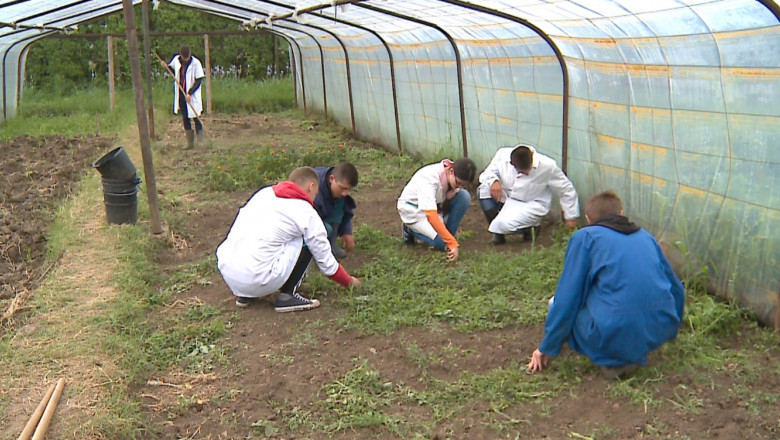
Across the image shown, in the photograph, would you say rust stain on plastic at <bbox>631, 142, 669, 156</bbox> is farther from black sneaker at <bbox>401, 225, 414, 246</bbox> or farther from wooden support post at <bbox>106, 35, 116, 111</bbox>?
wooden support post at <bbox>106, 35, 116, 111</bbox>

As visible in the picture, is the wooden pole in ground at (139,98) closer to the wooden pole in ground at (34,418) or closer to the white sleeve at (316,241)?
the white sleeve at (316,241)

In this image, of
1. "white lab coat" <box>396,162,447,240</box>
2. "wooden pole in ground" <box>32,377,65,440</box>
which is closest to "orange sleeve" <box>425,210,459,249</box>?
"white lab coat" <box>396,162,447,240</box>

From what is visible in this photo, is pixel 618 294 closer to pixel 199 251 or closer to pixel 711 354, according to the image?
pixel 711 354

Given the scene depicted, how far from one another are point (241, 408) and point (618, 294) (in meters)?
1.95

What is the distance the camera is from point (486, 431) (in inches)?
141

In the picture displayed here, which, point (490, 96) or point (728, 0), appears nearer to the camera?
point (728, 0)

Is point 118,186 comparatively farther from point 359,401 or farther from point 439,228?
point 359,401

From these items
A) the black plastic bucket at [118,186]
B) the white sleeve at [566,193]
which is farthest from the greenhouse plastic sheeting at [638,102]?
the black plastic bucket at [118,186]

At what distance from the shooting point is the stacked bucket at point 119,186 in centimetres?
704

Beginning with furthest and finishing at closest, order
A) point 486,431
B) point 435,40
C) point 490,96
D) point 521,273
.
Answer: point 435,40 < point 490,96 < point 521,273 < point 486,431

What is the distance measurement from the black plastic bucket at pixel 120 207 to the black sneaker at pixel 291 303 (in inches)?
108

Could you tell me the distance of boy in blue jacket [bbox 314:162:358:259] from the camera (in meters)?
5.51

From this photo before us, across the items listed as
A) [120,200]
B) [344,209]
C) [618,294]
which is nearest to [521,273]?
[344,209]

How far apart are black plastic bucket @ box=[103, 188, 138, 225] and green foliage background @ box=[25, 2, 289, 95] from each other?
44.9 feet
